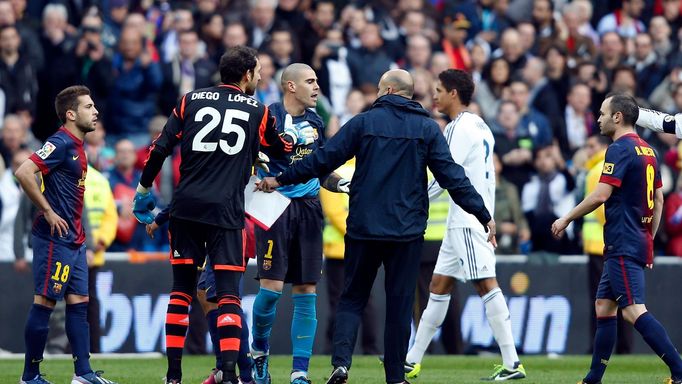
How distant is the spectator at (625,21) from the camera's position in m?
23.2

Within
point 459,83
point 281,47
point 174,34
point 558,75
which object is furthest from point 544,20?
point 459,83

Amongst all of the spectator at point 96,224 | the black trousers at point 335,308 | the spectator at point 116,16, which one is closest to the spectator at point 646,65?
the black trousers at point 335,308

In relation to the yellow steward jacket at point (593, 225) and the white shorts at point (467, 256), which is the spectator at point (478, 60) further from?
the white shorts at point (467, 256)

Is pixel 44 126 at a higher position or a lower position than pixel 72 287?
higher

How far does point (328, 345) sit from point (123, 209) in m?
3.07

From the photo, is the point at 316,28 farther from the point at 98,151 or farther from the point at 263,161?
the point at 263,161

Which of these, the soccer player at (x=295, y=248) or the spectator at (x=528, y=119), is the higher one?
the spectator at (x=528, y=119)

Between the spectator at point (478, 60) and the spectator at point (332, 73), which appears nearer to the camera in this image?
the spectator at point (332, 73)

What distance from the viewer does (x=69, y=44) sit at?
19.2m

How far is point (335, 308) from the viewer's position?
1628cm

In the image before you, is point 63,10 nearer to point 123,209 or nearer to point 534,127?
point 123,209

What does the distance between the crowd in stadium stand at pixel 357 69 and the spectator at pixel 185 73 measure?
0.07 ft

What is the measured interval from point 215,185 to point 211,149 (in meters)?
0.27

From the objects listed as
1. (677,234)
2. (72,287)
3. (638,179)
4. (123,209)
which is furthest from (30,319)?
(677,234)
